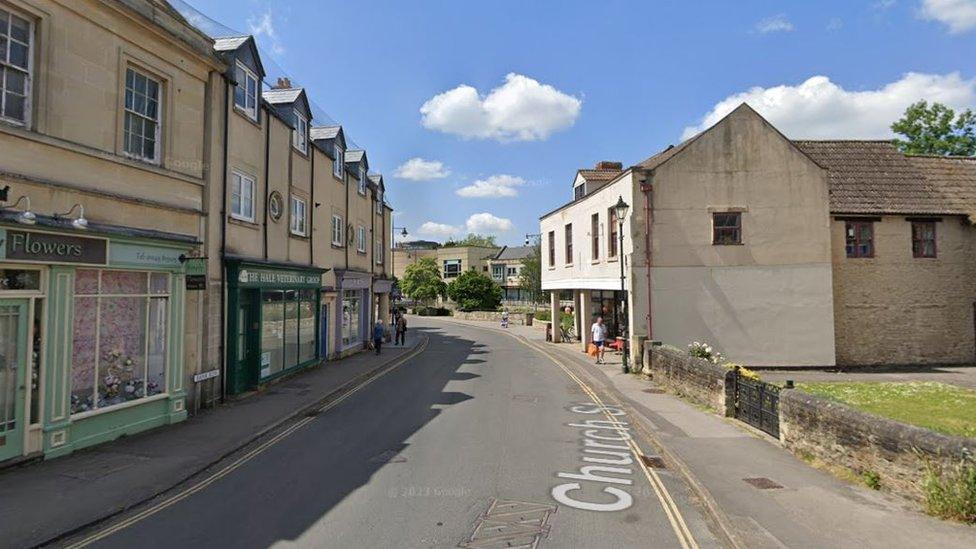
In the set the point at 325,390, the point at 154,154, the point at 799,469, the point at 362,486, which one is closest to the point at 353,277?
the point at 325,390

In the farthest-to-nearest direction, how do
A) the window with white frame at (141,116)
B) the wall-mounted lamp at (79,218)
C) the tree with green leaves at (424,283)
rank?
the tree with green leaves at (424,283), the window with white frame at (141,116), the wall-mounted lamp at (79,218)

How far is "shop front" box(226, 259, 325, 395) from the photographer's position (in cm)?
1408

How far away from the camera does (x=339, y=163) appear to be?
23594 mm

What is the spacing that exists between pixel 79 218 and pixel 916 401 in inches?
789

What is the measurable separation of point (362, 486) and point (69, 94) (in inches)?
321

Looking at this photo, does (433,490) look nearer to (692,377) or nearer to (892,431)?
(892,431)

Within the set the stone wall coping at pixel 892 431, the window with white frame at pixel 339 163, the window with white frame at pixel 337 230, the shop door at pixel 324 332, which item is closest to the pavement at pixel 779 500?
the stone wall coping at pixel 892 431

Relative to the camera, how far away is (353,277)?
981 inches

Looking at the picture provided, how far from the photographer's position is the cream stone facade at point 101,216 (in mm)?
8492

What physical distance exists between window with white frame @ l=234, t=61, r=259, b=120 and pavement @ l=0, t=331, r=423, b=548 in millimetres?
7757

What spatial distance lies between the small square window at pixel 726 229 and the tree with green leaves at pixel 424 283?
51.2 m

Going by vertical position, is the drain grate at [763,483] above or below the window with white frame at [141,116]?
below

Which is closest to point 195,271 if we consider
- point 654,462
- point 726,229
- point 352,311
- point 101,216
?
point 101,216

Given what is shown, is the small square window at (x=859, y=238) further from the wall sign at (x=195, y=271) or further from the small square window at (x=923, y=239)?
the wall sign at (x=195, y=271)
